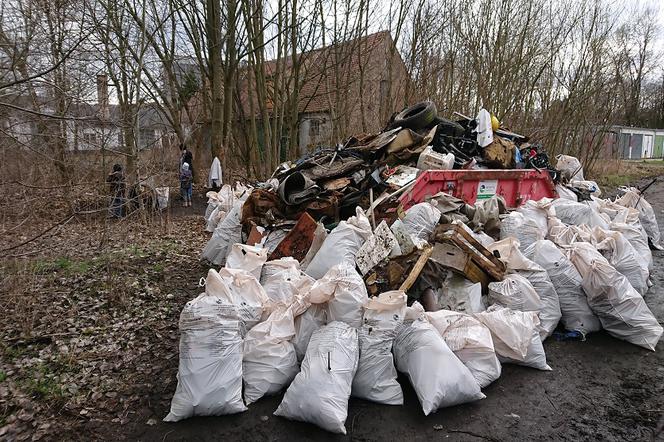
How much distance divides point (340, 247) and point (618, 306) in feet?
6.93

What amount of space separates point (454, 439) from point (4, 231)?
338 centimetres

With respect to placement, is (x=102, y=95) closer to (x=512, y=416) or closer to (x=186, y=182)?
(x=512, y=416)

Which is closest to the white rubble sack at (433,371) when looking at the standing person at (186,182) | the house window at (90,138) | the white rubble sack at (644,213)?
the house window at (90,138)

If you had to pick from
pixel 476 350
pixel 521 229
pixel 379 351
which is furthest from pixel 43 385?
pixel 521 229

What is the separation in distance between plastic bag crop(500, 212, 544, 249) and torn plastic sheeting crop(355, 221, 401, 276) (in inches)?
55.6

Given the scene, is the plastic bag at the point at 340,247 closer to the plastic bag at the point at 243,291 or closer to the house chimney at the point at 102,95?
the plastic bag at the point at 243,291

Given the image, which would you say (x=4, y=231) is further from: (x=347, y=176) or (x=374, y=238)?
(x=347, y=176)

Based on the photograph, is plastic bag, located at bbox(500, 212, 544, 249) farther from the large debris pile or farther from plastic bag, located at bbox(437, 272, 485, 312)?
plastic bag, located at bbox(437, 272, 485, 312)

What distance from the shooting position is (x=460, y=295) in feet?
11.0

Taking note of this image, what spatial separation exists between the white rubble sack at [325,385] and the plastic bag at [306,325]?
8.2 inches

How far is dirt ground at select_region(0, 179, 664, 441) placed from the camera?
225 centimetres

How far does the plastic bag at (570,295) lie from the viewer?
3332 mm

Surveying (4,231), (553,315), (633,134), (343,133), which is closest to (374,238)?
(553,315)

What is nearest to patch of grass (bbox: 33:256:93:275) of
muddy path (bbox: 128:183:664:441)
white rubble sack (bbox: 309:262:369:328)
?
muddy path (bbox: 128:183:664:441)
